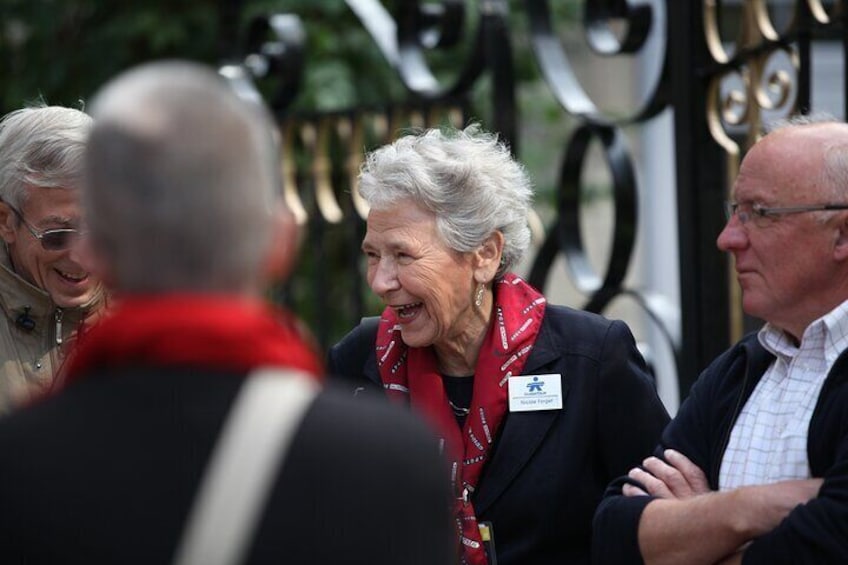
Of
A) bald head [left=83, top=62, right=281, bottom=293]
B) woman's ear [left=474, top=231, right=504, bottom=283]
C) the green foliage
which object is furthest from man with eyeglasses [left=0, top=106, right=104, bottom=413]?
the green foliage

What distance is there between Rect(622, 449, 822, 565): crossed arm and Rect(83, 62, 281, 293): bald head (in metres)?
1.32

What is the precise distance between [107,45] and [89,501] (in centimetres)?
789

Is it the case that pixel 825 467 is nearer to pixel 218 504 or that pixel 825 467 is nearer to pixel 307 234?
pixel 218 504

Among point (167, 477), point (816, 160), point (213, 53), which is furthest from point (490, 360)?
point (213, 53)

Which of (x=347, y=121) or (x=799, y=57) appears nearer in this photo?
(x=799, y=57)

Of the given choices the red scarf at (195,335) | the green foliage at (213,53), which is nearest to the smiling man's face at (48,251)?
the red scarf at (195,335)

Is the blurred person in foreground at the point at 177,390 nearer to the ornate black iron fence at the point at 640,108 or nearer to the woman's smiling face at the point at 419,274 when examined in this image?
the woman's smiling face at the point at 419,274

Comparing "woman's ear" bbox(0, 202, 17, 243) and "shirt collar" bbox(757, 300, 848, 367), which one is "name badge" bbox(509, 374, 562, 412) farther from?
"woman's ear" bbox(0, 202, 17, 243)

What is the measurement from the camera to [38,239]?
134 inches

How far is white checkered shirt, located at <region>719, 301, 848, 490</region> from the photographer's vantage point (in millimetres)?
2834

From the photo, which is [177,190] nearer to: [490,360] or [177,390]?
[177,390]

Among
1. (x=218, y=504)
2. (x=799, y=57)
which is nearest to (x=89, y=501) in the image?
(x=218, y=504)

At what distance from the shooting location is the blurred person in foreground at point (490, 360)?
3.41 metres

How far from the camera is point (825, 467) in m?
2.78
